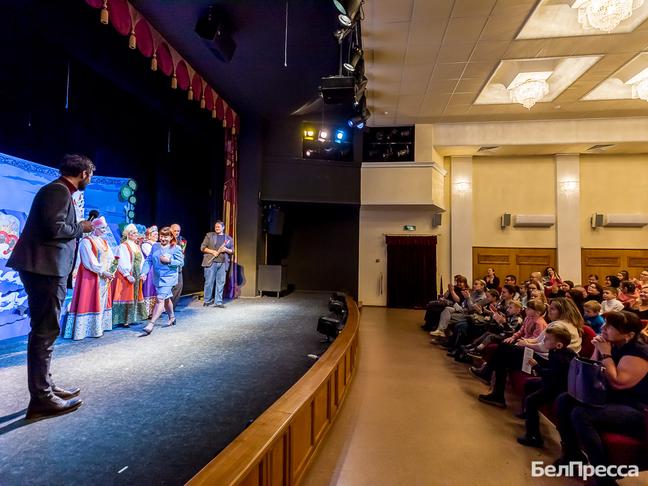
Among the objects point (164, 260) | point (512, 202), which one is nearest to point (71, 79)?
point (164, 260)

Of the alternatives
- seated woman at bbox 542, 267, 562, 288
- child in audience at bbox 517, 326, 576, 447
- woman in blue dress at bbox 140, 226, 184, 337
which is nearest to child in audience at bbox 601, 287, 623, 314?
seated woman at bbox 542, 267, 562, 288

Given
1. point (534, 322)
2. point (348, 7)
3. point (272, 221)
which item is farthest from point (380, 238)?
point (348, 7)

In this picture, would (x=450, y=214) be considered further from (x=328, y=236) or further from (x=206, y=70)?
(x=206, y=70)

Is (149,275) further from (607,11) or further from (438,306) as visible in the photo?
(607,11)

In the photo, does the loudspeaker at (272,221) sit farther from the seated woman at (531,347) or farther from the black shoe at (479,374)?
the seated woman at (531,347)

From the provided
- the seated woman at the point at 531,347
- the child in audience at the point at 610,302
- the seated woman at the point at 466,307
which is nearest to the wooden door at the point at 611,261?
the child in audience at the point at 610,302

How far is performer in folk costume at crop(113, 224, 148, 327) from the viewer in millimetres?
3734

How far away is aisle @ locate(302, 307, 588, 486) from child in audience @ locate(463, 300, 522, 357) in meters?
0.40

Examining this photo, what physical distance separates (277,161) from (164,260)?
4145mm

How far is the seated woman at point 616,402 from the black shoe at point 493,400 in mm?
837

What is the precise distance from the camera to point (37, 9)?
2.76m

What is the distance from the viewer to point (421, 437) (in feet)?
6.88

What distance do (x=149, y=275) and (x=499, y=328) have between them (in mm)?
4196

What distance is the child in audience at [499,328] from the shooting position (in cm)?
348
